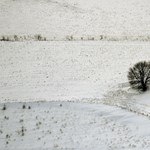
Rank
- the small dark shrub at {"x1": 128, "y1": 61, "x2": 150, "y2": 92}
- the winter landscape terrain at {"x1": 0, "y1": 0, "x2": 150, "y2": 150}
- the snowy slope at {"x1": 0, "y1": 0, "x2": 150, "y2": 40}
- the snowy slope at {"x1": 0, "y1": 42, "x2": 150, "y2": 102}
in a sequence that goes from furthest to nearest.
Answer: the snowy slope at {"x1": 0, "y1": 0, "x2": 150, "y2": 40} < the snowy slope at {"x1": 0, "y1": 42, "x2": 150, "y2": 102} < the small dark shrub at {"x1": 128, "y1": 61, "x2": 150, "y2": 92} < the winter landscape terrain at {"x1": 0, "y1": 0, "x2": 150, "y2": 150}

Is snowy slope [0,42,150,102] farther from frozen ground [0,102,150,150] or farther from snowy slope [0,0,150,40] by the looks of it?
frozen ground [0,102,150,150]

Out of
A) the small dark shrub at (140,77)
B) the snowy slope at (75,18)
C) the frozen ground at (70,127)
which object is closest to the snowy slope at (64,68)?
the small dark shrub at (140,77)

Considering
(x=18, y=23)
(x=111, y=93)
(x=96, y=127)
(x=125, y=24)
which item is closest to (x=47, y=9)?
(x=18, y=23)

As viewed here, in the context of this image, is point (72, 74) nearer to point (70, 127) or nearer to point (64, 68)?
point (64, 68)

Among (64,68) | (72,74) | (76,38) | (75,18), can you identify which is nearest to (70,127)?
(72,74)

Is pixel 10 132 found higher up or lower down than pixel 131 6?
lower down

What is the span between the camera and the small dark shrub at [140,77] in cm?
2961

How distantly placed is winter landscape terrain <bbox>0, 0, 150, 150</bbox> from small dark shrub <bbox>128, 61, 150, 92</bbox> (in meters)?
0.67

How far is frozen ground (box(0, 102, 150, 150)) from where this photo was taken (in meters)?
17.8

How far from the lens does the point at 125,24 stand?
53.8 m

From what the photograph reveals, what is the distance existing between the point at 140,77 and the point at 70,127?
11.4 metres

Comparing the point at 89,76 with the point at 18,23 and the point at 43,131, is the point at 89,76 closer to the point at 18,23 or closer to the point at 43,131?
the point at 43,131

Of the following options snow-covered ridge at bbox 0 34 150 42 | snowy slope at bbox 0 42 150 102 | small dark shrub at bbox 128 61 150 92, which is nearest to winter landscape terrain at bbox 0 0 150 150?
snowy slope at bbox 0 42 150 102

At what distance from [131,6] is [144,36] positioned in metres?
16.1
